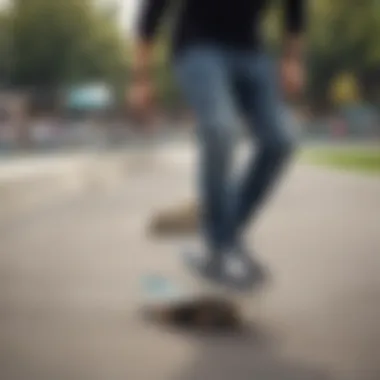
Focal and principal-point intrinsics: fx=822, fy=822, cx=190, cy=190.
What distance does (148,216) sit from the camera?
1101 millimetres

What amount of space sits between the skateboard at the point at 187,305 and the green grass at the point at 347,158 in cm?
Result: 21

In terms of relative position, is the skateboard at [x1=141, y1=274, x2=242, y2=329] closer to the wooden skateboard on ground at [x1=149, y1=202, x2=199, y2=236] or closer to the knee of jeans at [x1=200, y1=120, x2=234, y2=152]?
→ the wooden skateboard on ground at [x1=149, y1=202, x2=199, y2=236]

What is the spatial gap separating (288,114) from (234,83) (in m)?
0.08

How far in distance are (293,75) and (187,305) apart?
1.09 ft

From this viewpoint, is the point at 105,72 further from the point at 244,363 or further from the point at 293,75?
the point at 244,363

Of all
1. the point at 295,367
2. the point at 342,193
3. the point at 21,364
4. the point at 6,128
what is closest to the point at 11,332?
the point at 21,364

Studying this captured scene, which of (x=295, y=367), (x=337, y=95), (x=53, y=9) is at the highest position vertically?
(x=53, y=9)

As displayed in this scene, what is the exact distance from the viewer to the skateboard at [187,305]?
3.55 ft

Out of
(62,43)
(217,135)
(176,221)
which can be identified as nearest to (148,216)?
(176,221)

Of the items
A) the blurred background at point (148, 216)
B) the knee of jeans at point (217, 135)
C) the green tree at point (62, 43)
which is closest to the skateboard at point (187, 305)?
the blurred background at point (148, 216)

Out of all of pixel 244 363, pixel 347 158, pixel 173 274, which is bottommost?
pixel 244 363

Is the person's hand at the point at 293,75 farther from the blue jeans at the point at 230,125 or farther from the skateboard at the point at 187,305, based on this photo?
the skateboard at the point at 187,305

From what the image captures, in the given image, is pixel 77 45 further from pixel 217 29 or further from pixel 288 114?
pixel 288 114

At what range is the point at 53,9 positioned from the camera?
1.10m
